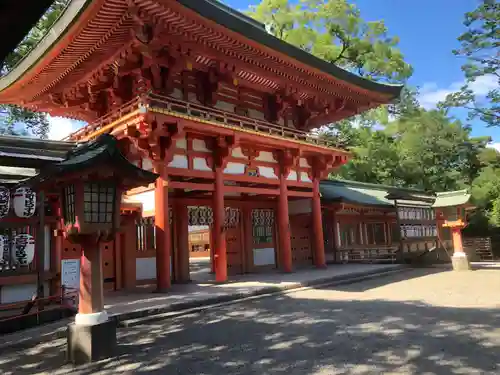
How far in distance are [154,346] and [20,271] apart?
453 centimetres

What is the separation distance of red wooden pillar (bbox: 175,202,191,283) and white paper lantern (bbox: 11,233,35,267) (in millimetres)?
5474

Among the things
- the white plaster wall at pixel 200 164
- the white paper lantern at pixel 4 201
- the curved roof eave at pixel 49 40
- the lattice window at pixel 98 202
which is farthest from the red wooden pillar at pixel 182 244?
the lattice window at pixel 98 202

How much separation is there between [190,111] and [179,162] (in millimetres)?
1560

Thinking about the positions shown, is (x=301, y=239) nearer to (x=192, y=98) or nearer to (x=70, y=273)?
(x=192, y=98)

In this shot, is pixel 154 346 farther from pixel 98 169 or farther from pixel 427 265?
pixel 427 265

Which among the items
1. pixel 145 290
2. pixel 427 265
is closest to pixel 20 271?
pixel 145 290

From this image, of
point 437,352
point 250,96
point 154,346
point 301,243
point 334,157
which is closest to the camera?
point 437,352

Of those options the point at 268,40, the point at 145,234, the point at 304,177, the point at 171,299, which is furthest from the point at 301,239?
the point at 171,299

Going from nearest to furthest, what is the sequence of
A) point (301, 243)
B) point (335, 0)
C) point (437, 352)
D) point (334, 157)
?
point (437, 352) → point (334, 157) → point (301, 243) → point (335, 0)

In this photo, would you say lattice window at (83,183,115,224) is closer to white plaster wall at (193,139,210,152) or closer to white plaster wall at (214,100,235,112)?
white plaster wall at (193,139,210,152)

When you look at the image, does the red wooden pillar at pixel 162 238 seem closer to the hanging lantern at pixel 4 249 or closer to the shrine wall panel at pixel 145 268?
the shrine wall panel at pixel 145 268

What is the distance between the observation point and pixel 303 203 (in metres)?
17.0

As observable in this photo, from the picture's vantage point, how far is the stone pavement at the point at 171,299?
6859 mm

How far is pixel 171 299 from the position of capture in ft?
30.4
